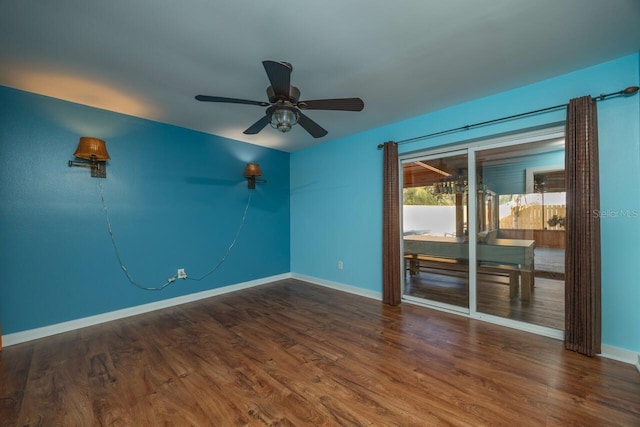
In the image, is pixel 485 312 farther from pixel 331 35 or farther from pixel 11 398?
pixel 11 398

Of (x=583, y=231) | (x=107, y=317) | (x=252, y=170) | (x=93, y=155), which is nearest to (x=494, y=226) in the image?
(x=583, y=231)

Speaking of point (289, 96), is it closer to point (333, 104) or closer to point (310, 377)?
point (333, 104)

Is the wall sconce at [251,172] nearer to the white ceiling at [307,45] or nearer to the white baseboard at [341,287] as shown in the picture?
the white ceiling at [307,45]

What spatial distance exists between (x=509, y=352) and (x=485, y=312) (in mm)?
769

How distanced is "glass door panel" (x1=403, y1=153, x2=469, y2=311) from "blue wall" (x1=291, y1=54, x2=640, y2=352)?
1.26ft

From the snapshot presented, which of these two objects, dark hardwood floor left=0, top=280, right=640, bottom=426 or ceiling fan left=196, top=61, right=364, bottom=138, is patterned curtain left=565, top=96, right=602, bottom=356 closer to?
dark hardwood floor left=0, top=280, right=640, bottom=426

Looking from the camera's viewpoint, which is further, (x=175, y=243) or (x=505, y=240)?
(x=175, y=243)

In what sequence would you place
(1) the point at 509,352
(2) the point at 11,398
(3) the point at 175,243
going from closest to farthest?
(2) the point at 11,398 → (1) the point at 509,352 → (3) the point at 175,243

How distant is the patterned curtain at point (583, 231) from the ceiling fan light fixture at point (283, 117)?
2.52m

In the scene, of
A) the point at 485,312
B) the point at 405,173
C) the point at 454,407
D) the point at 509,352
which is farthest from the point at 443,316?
the point at 405,173

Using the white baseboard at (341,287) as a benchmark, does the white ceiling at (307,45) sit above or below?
above

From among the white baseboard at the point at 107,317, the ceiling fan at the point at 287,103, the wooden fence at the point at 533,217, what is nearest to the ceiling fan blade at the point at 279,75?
the ceiling fan at the point at 287,103

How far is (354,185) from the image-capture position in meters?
4.13

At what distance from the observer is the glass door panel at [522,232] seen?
2631 mm
